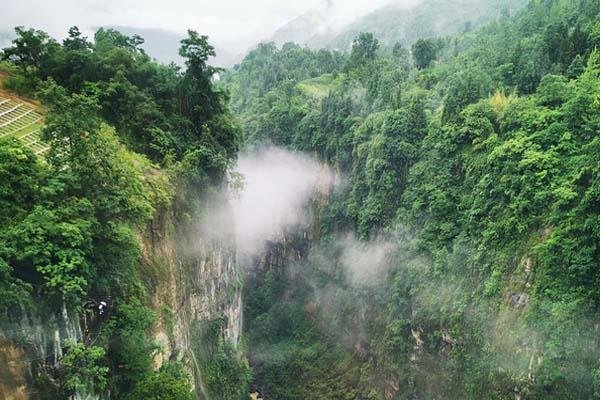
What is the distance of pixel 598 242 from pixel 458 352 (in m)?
9.75

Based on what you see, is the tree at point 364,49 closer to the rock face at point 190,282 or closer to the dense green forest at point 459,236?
the dense green forest at point 459,236

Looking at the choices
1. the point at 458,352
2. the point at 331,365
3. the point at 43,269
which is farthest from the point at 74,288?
the point at 331,365

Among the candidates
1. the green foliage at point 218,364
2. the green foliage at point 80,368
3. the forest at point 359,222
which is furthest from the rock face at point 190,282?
the green foliage at point 80,368

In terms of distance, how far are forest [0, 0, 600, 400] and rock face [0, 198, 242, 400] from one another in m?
0.37

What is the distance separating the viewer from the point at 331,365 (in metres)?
41.4

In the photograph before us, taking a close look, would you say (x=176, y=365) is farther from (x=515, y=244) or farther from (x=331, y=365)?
(x=331, y=365)

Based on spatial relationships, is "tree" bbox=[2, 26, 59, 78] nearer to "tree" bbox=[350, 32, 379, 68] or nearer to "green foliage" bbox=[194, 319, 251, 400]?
"green foliage" bbox=[194, 319, 251, 400]

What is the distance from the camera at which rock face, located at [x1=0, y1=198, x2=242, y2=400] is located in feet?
42.0

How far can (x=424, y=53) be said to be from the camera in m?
63.7

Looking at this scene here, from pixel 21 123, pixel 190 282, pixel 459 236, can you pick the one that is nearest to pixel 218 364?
pixel 190 282

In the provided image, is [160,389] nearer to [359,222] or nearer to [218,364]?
[218,364]

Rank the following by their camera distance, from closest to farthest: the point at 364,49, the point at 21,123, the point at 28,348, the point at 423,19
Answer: the point at 28,348
the point at 21,123
the point at 364,49
the point at 423,19

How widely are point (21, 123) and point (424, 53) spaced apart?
173ft

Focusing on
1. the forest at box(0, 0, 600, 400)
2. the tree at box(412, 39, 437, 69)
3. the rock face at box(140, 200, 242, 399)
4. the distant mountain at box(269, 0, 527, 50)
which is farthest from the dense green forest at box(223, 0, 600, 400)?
the distant mountain at box(269, 0, 527, 50)
